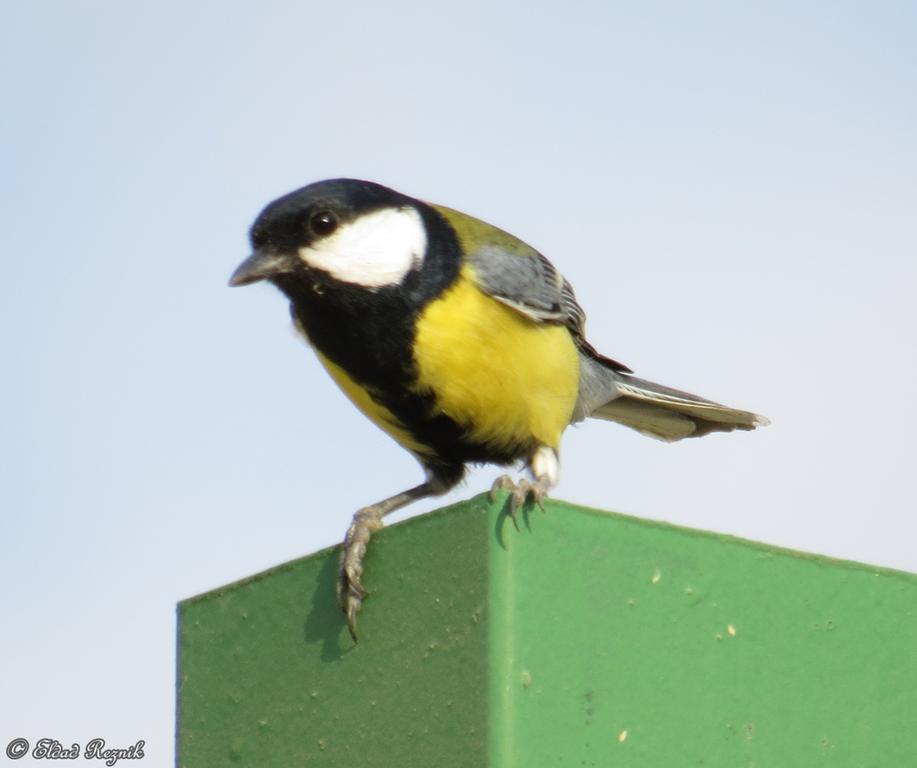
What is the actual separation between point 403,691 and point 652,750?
22.5 inches

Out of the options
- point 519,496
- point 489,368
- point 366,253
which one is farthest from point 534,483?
point 366,253

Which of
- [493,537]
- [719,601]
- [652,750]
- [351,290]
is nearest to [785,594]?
[719,601]

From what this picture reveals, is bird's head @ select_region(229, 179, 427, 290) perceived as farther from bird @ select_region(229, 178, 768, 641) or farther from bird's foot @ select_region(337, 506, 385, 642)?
bird's foot @ select_region(337, 506, 385, 642)

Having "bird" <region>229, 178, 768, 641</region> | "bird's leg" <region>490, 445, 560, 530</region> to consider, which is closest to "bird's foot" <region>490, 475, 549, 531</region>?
"bird's leg" <region>490, 445, 560, 530</region>

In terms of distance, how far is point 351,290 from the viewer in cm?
494

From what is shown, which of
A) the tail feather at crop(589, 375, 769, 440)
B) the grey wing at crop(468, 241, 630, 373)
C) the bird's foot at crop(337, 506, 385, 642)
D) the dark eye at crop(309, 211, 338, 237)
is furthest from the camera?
the tail feather at crop(589, 375, 769, 440)

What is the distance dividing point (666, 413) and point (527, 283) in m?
1.30

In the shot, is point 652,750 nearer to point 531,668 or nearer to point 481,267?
point 531,668

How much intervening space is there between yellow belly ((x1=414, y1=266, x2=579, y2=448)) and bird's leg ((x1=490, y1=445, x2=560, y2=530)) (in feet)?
0.15

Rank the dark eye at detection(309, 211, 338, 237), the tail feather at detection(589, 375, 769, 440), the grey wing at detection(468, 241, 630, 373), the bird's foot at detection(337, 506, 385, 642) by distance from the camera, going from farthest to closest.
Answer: the tail feather at detection(589, 375, 769, 440), the grey wing at detection(468, 241, 630, 373), the dark eye at detection(309, 211, 338, 237), the bird's foot at detection(337, 506, 385, 642)

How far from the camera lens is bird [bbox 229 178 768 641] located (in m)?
4.90

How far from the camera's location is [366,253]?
4980 millimetres

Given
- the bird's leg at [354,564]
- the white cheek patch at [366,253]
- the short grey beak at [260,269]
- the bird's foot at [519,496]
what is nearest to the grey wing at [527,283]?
the white cheek patch at [366,253]

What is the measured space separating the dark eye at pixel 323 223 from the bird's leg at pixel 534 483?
997 mm
